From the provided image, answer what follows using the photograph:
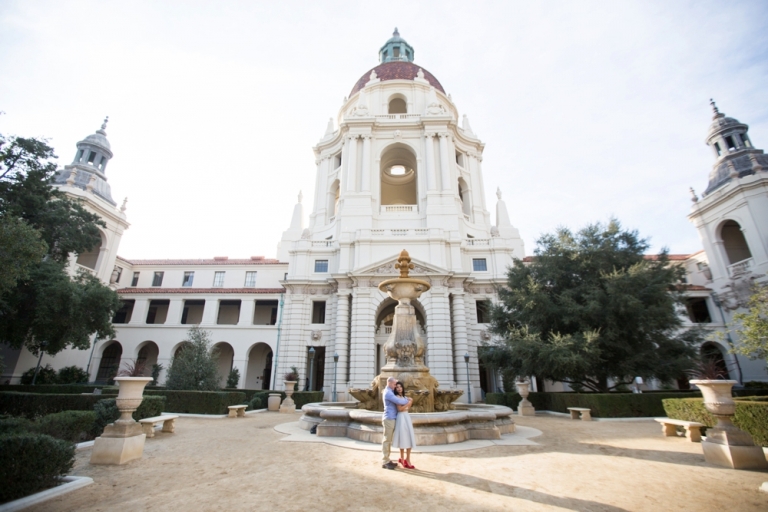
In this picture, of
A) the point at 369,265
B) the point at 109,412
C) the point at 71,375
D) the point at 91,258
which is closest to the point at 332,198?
the point at 369,265

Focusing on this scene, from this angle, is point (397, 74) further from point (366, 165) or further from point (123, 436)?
point (123, 436)

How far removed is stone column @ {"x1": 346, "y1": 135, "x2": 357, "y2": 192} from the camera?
3309cm

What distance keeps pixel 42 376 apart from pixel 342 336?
20522mm

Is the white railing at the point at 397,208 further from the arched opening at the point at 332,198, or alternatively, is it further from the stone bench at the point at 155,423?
the stone bench at the point at 155,423

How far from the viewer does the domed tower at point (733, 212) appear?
2995 cm

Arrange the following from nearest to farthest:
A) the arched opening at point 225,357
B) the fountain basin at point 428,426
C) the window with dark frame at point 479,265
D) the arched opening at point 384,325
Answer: the fountain basin at point 428,426, the window with dark frame at point 479,265, the arched opening at point 384,325, the arched opening at point 225,357

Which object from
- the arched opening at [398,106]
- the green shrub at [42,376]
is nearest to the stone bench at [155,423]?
the green shrub at [42,376]

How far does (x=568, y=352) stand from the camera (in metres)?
17.1

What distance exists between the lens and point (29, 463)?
5129 mm

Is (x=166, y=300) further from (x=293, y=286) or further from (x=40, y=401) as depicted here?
(x=40, y=401)

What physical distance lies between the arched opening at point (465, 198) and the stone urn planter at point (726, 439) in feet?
95.2

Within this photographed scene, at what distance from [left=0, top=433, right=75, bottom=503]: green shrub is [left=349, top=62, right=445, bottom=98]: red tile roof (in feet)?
136

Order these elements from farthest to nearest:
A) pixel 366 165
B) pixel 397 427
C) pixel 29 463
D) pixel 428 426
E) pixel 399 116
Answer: pixel 399 116, pixel 366 165, pixel 428 426, pixel 397 427, pixel 29 463

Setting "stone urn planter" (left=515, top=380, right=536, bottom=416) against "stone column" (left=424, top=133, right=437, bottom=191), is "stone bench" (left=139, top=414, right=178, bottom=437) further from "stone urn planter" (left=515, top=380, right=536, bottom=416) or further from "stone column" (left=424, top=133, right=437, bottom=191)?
"stone column" (left=424, top=133, right=437, bottom=191)
